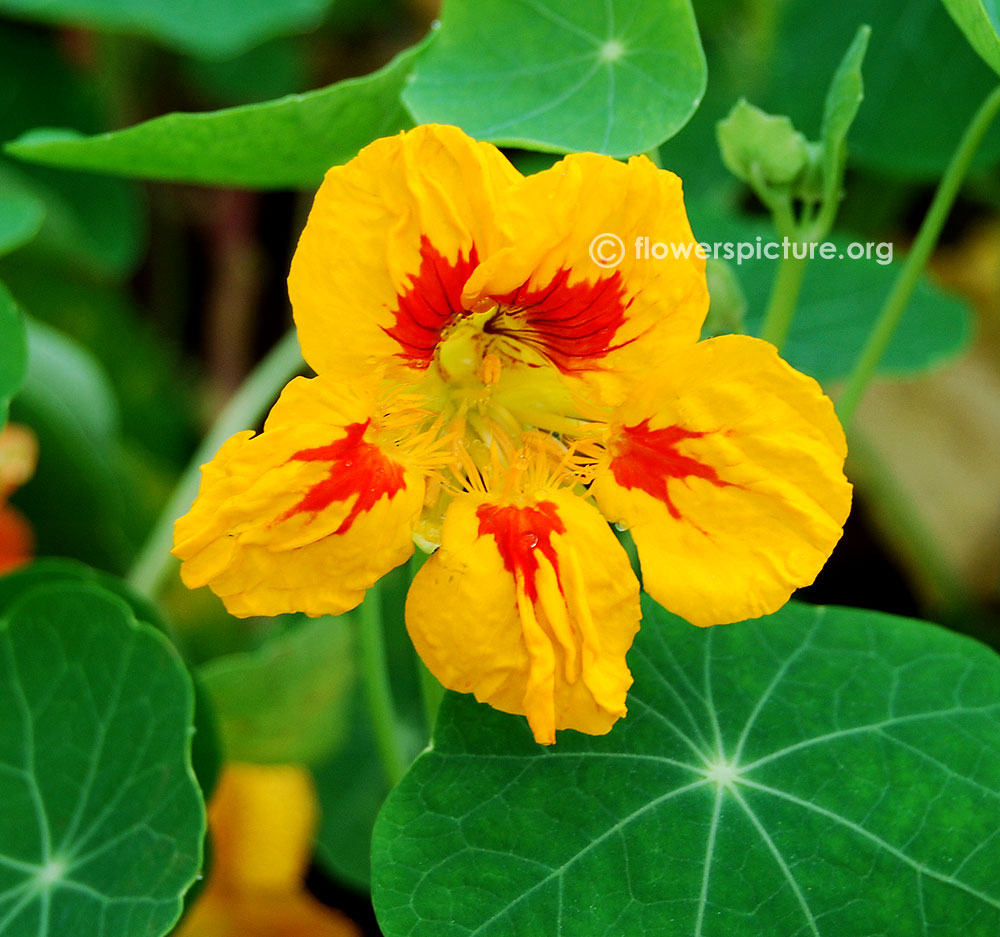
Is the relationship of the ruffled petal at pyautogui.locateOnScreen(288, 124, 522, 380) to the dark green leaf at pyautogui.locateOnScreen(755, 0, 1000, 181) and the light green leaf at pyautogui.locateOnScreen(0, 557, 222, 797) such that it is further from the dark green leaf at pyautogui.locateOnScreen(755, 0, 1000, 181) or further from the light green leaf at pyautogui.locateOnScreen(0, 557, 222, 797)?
the dark green leaf at pyautogui.locateOnScreen(755, 0, 1000, 181)

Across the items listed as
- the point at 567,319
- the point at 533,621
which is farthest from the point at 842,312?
the point at 533,621

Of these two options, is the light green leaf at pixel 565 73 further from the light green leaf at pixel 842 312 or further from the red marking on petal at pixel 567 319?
the light green leaf at pixel 842 312

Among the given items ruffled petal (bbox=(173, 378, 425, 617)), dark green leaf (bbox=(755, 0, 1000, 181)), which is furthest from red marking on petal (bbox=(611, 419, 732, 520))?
dark green leaf (bbox=(755, 0, 1000, 181))

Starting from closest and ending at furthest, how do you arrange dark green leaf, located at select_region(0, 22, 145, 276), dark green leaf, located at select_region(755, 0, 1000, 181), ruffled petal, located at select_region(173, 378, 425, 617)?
ruffled petal, located at select_region(173, 378, 425, 617) < dark green leaf, located at select_region(755, 0, 1000, 181) < dark green leaf, located at select_region(0, 22, 145, 276)

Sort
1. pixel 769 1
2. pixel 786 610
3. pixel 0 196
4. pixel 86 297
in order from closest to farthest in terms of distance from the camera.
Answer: pixel 786 610 < pixel 0 196 < pixel 769 1 < pixel 86 297

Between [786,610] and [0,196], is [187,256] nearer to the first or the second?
[0,196]

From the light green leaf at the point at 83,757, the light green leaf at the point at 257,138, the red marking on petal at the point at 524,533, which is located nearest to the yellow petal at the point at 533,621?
the red marking on petal at the point at 524,533

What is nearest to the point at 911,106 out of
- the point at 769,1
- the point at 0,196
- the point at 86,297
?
the point at 769,1
